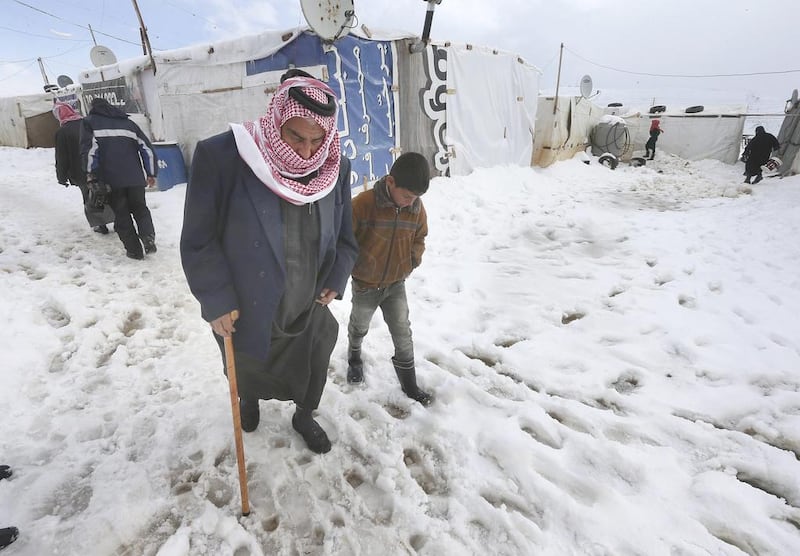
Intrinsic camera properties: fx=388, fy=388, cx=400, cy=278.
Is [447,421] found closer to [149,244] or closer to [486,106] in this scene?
[149,244]

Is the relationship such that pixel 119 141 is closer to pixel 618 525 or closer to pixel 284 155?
pixel 284 155

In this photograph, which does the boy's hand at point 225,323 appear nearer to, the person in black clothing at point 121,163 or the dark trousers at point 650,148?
the person in black clothing at point 121,163

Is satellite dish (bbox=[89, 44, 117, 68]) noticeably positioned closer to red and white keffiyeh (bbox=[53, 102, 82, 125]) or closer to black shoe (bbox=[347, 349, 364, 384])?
red and white keffiyeh (bbox=[53, 102, 82, 125])

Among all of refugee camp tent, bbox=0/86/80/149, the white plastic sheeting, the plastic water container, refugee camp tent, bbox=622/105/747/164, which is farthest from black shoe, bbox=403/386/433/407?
refugee camp tent, bbox=0/86/80/149

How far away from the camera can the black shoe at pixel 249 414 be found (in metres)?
2.41

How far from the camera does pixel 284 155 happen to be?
5.48 ft

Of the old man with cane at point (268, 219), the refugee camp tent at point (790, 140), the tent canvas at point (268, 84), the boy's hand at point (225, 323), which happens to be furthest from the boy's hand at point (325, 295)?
the refugee camp tent at point (790, 140)

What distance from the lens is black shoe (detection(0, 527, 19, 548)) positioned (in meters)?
1.69

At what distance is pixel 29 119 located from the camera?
14852 millimetres

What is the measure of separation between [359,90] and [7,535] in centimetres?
758

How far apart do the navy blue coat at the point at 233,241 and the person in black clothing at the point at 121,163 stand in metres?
3.89

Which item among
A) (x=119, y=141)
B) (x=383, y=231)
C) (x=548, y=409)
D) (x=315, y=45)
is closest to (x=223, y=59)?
(x=315, y=45)

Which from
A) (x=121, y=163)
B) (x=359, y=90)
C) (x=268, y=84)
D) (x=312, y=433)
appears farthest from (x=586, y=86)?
(x=312, y=433)

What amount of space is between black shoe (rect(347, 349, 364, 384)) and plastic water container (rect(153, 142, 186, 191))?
711 cm
